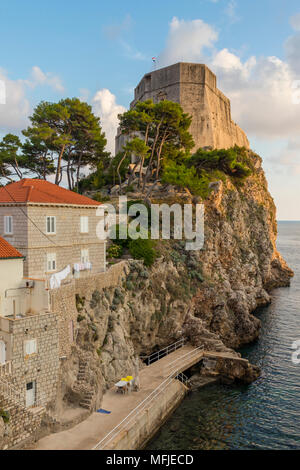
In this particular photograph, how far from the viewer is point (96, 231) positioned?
101 feet

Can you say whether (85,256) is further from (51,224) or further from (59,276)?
(59,276)

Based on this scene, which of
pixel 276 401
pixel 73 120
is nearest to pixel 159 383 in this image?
pixel 276 401

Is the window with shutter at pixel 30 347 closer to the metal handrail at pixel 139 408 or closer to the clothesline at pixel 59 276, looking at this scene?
the clothesline at pixel 59 276

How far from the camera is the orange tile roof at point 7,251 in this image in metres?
A: 21.7

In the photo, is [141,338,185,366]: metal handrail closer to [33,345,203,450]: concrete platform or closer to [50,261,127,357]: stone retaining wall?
[33,345,203,450]: concrete platform

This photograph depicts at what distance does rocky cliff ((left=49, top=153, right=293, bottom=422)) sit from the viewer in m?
26.0

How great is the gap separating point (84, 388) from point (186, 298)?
18940 mm

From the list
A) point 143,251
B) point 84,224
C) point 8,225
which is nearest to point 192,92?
point 143,251

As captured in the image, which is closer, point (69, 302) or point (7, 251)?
point (7, 251)

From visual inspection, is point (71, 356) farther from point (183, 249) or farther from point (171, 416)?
point (183, 249)

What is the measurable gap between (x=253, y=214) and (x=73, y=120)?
38640 mm

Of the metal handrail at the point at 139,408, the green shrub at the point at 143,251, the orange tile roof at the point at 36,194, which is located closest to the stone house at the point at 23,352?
the orange tile roof at the point at 36,194

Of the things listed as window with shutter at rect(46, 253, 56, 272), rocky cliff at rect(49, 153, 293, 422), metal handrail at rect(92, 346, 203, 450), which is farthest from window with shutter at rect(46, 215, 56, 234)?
metal handrail at rect(92, 346, 203, 450)

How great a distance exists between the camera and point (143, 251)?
37.0m
